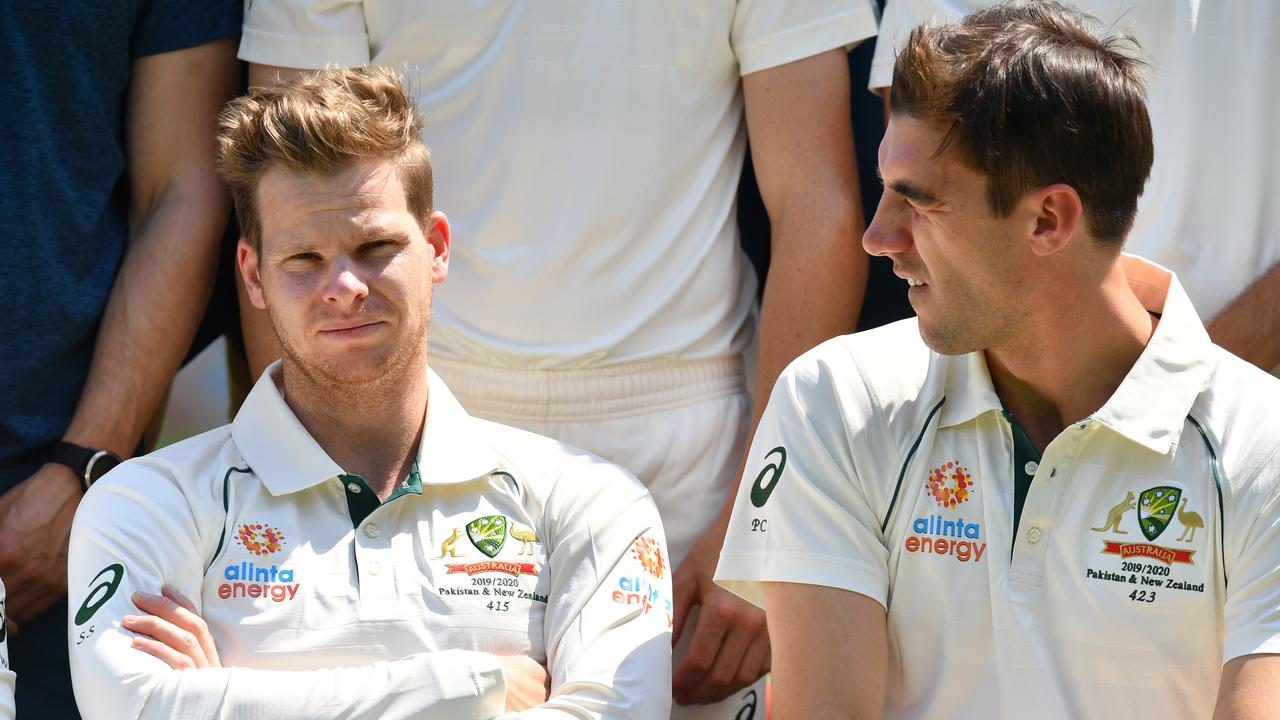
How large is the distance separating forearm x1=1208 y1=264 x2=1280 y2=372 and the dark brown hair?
1.99ft

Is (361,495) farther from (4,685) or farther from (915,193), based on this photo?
(915,193)

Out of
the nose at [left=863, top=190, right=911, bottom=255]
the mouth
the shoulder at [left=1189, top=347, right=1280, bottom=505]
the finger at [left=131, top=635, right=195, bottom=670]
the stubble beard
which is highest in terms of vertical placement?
the nose at [left=863, top=190, right=911, bottom=255]

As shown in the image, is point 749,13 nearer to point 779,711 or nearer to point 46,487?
point 779,711

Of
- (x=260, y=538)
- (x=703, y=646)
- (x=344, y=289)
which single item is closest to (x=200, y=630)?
(x=260, y=538)

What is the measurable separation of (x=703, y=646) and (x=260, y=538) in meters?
0.96

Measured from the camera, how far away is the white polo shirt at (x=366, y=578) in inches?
98.0

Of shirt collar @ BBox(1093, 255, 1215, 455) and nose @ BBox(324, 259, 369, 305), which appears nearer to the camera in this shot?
shirt collar @ BBox(1093, 255, 1215, 455)

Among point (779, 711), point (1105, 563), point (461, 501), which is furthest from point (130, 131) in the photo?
point (1105, 563)

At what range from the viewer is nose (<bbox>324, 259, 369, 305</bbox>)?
2826 millimetres

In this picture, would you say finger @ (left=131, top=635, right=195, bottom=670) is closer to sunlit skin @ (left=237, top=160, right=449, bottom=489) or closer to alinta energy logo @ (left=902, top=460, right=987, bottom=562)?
sunlit skin @ (left=237, top=160, right=449, bottom=489)

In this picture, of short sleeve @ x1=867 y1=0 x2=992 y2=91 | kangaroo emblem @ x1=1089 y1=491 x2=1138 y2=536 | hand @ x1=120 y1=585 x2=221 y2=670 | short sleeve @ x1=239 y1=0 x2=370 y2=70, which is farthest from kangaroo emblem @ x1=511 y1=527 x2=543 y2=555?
short sleeve @ x1=867 y1=0 x2=992 y2=91

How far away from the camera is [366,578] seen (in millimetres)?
2697

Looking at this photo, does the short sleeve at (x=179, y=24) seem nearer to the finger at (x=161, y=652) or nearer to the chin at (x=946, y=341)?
the finger at (x=161, y=652)

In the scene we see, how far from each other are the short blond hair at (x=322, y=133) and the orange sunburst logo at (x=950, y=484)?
45.4 inches
